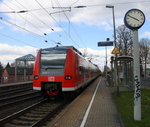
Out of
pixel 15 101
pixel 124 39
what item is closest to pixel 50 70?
pixel 15 101

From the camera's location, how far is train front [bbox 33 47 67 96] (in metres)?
13.9

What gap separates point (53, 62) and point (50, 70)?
520 mm

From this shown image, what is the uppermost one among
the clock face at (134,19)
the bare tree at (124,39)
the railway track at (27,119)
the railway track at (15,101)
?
the bare tree at (124,39)

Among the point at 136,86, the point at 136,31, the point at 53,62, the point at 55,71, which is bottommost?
the point at 136,86

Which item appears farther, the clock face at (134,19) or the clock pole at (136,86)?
the clock face at (134,19)

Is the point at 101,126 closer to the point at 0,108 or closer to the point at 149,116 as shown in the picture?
the point at 149,116

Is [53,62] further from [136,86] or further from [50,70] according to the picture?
[136,86]

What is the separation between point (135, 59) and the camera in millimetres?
9016

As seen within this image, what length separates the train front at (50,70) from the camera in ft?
45.6

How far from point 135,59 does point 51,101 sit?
7251mm

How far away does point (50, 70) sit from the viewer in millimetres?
14125

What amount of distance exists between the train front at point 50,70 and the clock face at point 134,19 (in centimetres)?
571

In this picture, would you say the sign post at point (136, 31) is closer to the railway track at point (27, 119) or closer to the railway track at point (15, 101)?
the railway track at point (27, 119)

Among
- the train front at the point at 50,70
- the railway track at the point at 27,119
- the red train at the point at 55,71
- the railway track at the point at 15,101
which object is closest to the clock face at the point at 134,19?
the railway track at the point at 27,119
